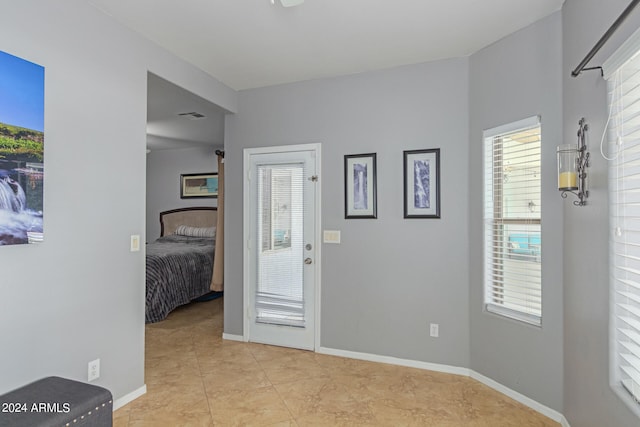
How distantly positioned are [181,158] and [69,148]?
530 cm

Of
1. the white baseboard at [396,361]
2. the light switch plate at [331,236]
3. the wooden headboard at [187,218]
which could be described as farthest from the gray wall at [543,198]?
the wooden headboard at [187,218]

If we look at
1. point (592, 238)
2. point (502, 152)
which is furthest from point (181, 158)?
point (592, 238)

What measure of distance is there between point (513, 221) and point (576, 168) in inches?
28.7

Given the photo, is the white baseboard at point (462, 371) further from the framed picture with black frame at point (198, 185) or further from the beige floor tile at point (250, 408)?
the framed picture with black frame at point (198, 185)

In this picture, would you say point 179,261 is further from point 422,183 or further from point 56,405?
point 422,183

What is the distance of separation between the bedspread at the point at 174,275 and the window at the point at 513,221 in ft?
12.6

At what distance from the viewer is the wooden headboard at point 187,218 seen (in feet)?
22.7

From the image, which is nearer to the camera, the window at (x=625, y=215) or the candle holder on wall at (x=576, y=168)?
the window at (x=625, y=215)

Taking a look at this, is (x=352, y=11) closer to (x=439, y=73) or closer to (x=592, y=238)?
(x=439, y=73)

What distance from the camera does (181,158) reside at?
7.27 metres

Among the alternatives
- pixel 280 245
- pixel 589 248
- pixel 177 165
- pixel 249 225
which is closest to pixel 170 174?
pixel 177 165

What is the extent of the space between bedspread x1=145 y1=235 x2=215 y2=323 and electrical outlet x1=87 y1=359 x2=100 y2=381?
2270mm

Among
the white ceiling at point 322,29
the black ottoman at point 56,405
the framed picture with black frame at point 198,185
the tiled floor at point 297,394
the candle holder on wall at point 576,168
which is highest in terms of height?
the white ceiling at point 322,29

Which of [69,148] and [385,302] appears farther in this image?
[385,302]
